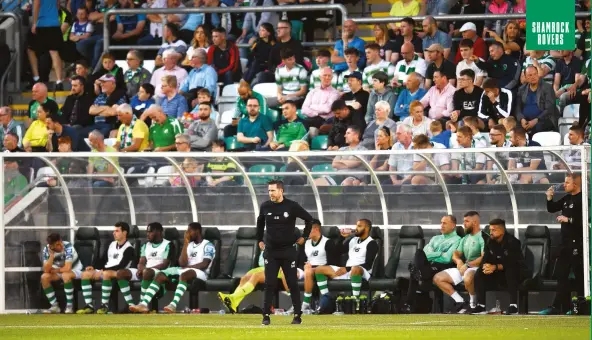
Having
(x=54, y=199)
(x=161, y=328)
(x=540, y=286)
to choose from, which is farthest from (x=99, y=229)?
(x=540, y=286)

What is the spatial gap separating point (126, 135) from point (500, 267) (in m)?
7.22

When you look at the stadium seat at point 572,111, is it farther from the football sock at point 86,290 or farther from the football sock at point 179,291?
the football sock at point 86,290

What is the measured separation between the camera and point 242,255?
21.7 metres

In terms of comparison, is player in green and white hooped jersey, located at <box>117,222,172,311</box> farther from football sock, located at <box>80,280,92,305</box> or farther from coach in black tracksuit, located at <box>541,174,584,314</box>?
coach in black tracksuit, located at <box>541,174,584,314</box>

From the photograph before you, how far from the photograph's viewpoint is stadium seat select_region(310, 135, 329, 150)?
74.3ft

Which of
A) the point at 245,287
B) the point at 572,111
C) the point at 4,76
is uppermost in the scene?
the point at 4,76

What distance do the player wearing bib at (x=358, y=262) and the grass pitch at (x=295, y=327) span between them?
3.27 ft

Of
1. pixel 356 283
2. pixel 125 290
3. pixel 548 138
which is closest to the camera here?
pixel 356 283

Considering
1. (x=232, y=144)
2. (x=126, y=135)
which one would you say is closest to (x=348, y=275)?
(x=232, y=144)

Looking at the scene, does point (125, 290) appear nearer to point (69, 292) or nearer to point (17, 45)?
point (69, 292)

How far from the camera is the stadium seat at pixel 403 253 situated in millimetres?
20672

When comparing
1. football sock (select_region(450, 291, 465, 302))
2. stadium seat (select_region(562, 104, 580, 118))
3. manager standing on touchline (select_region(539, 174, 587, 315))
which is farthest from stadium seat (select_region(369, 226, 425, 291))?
stadium seat (select_region(562, 104, 580, 118))

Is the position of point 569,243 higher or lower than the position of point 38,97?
lower

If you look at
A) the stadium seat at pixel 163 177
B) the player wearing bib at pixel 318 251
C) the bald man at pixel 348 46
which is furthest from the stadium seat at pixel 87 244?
the bald man at pixel 348 46
